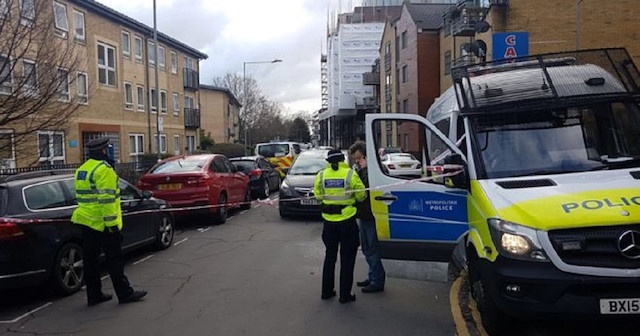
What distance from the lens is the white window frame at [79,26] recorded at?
1004 inches

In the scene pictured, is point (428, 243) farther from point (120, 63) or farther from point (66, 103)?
point (120, 63)

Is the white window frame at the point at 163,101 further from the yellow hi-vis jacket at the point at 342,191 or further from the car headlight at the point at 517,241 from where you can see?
the car headlight at the point at 517,241

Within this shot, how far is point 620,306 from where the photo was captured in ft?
13.6

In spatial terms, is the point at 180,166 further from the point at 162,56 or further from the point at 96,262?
the point at 162,56

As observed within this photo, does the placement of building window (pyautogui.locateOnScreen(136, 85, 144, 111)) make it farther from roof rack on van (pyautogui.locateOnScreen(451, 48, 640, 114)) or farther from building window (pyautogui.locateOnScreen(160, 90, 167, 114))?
roof rack on van (pyautogui.locateOnScreen(451, 48, 640, 114))

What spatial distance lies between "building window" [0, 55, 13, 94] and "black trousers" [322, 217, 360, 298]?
825cm

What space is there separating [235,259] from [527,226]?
5590mm

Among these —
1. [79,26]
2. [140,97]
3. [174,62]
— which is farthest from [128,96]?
[174,62]

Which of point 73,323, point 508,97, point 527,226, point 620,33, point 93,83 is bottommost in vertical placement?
point 73,323

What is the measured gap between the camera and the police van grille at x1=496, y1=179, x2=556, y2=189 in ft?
15.6

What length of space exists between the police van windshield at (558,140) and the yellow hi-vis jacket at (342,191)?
1509 mm

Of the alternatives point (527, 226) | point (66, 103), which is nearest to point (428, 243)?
point (527, 226)

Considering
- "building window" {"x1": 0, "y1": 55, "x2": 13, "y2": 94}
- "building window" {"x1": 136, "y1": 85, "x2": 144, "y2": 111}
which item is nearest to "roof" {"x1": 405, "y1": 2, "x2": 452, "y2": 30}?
"building window" {"x1": 136, "y1": 85, "x2": 144, "y2": 111}

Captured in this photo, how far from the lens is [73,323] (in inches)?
232
